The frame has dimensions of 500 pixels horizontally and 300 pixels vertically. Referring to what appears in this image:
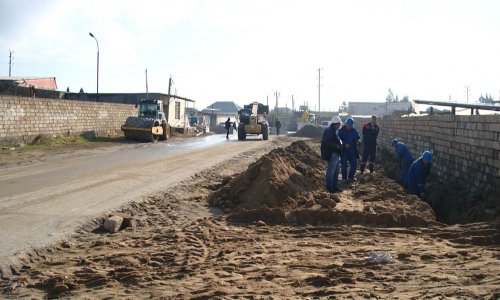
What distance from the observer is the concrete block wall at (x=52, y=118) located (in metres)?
20.7

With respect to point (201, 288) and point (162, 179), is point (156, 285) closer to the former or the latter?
point (201, 288)

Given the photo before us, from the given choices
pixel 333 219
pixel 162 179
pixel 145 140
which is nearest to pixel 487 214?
pixel 333 219

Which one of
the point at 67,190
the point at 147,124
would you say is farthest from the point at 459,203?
the point at 147,124

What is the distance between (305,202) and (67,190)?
15.9ft

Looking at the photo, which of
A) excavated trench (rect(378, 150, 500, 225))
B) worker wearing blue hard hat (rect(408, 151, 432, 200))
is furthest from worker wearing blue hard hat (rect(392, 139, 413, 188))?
worker wearing blue hard hat (rect(408, 151, 432, 200))

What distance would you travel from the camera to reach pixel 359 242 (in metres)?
5.84

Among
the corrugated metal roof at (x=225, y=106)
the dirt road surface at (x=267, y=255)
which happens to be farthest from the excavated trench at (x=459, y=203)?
the corrugated metal roof at (x=225, y=106)

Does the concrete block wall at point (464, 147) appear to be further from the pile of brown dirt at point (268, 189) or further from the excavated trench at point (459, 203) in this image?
the pile of brown dirt at point (268, 189)

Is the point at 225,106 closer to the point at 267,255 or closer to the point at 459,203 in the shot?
the point at 459,203

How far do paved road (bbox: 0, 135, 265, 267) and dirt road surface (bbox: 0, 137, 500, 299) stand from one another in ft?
1.19

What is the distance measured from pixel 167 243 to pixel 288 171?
4.27m

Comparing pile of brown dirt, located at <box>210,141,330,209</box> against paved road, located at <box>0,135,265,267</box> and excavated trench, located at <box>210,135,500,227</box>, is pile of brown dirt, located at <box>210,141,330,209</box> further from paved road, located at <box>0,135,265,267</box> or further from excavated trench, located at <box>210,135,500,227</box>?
paved road, located at <box>0,135,265,267</box>

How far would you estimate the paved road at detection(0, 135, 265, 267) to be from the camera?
6414 mm

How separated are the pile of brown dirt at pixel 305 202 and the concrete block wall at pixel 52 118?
14.3 m
